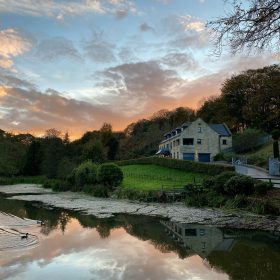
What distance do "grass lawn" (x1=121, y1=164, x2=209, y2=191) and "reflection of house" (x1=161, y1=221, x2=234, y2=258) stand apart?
17.6 metres

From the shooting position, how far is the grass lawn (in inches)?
1932

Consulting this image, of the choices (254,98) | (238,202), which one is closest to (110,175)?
(254,98)

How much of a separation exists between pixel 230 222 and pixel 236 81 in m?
40.3

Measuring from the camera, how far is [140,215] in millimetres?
34250

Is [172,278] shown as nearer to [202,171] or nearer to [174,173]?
[202,171]

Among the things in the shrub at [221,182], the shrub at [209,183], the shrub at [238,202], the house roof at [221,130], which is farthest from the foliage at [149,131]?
the shrub at [238,202]

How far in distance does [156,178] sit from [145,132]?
60640 millimetres

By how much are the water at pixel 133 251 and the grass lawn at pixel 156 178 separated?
17.9m

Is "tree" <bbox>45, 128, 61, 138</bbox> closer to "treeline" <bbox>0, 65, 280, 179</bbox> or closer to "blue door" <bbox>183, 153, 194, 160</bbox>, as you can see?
"treeline" <bbox>0, 65, 280, 179</bbox>

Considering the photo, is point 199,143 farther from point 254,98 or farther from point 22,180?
point 22,180

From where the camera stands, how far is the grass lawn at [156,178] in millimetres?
49062

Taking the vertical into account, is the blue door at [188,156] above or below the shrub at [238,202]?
above

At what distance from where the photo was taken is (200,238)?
24.3m

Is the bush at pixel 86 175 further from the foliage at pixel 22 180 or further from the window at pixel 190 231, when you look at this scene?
the window at pixel 190 231
